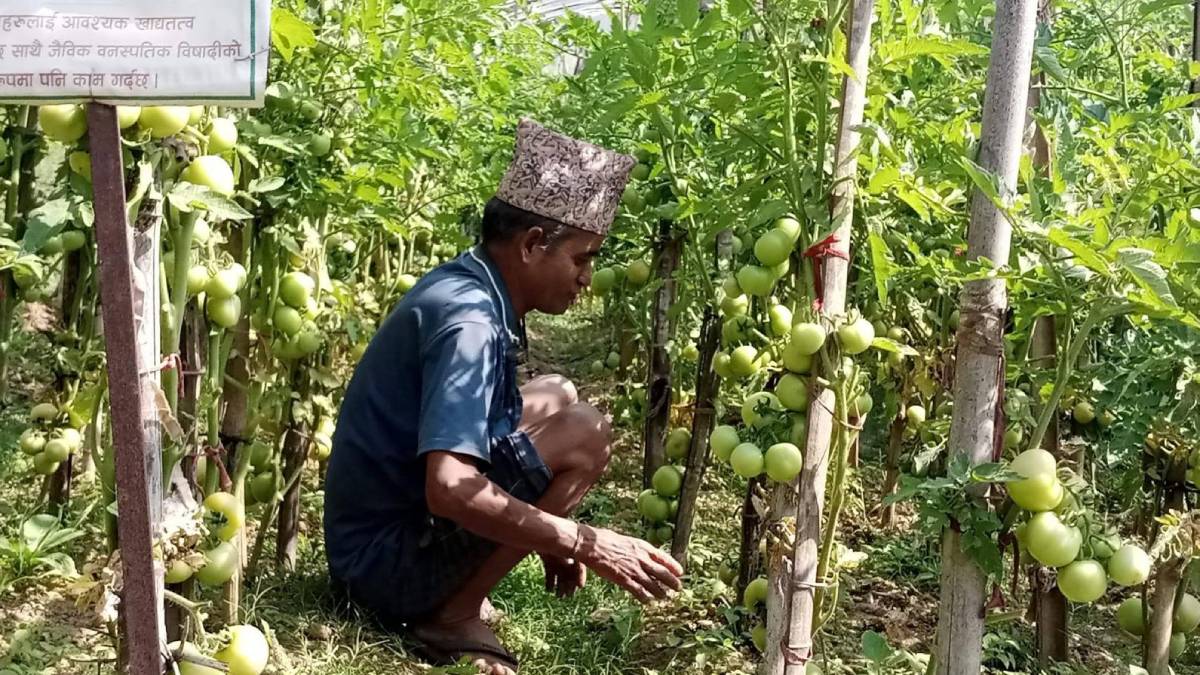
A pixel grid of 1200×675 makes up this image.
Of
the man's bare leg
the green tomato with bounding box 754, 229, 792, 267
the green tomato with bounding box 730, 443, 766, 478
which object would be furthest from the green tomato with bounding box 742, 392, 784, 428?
the man's bare leg

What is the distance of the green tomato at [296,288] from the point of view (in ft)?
8.60

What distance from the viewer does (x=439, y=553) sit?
2551 mm

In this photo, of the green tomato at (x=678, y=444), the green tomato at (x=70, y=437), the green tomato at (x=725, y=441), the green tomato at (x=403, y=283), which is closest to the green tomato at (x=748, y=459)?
the green tomato at (x=725, y=441)

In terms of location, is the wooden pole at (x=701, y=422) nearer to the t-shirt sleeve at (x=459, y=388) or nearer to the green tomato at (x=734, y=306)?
the green tomato at (x=734, y=306)

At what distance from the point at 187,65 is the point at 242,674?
931mm

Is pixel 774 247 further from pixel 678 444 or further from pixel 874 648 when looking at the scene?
pixel 678 444

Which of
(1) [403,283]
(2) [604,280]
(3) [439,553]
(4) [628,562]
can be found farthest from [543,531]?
(2) [604,280]

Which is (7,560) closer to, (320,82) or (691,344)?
(320,82)

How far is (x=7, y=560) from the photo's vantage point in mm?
2525

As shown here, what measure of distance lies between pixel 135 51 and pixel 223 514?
946 millimetres

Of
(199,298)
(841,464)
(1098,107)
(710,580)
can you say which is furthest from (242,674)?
(1098,107)

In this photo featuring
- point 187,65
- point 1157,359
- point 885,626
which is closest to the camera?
point 187,65

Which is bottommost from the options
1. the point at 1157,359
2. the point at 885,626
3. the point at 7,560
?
the point at 885,626

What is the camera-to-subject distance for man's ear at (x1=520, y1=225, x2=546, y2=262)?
99.3 inches
